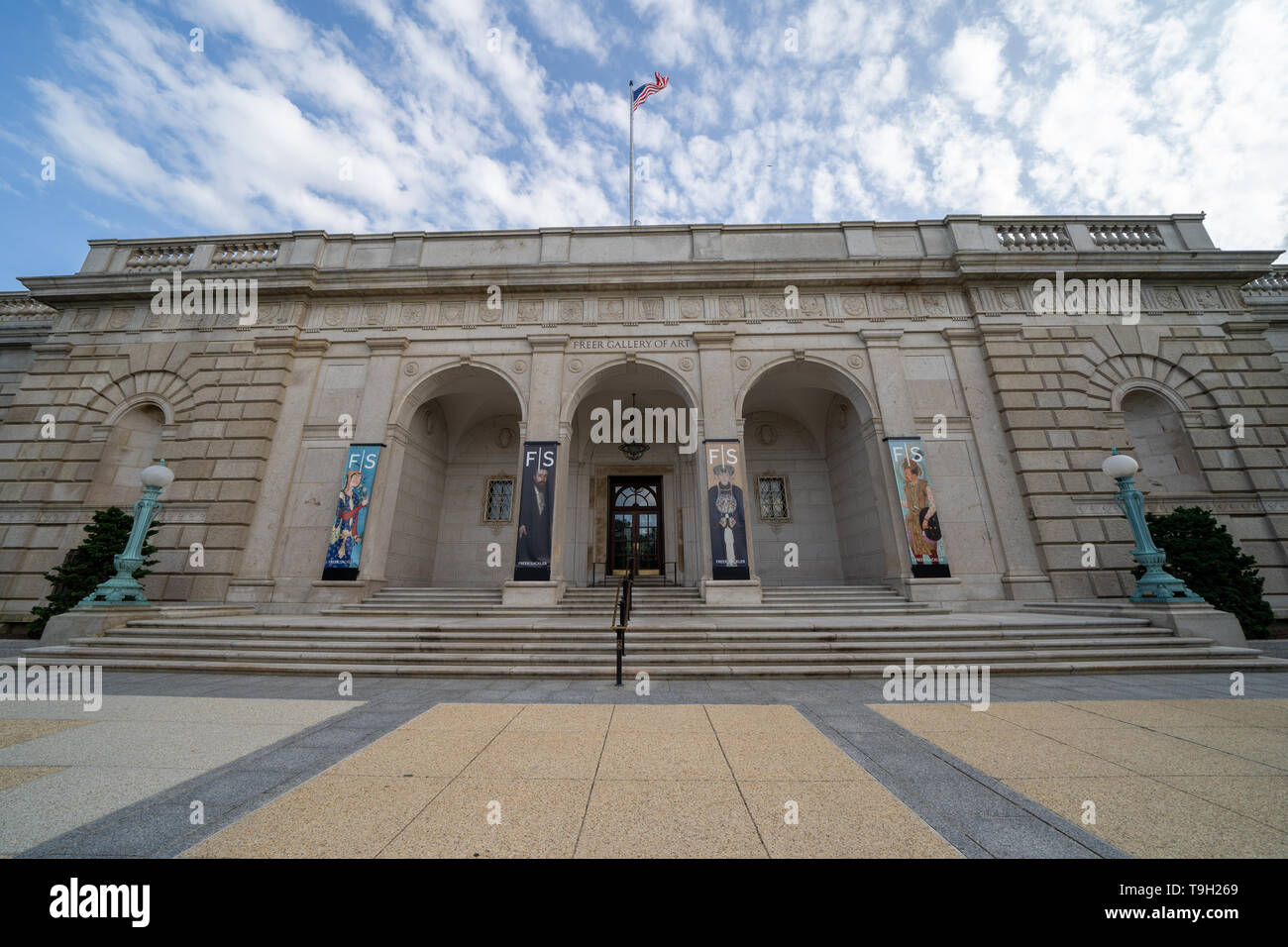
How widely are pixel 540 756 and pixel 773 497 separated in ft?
41.5

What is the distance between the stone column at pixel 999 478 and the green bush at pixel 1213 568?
5.53ft

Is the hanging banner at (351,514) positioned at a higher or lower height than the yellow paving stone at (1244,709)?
higher

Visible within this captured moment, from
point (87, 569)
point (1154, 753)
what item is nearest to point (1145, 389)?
point (1154, 753)

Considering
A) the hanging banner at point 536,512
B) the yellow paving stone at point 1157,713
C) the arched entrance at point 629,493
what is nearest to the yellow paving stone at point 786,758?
the yellow paving stone at point 1157,713

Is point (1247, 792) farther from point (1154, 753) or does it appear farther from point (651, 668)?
point (651, 668)

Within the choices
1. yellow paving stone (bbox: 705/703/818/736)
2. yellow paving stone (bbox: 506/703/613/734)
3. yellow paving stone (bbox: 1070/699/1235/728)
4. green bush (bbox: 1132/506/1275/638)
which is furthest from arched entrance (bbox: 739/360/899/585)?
yellow paving stone (bbox: 506/703/613/734)

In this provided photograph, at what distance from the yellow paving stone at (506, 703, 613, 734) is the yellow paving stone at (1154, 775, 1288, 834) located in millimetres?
3817

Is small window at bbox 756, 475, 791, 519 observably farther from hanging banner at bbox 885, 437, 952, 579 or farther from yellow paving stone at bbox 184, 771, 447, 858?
yellow paving stone at bbox 184, 771, 447, 858

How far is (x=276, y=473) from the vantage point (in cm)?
1125

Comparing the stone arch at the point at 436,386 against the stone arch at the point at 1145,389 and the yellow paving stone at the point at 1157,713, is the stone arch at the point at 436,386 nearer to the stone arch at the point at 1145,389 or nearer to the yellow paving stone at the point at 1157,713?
the yellow paving stone at the point at 1157,713

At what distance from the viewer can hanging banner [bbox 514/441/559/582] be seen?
33.7ft

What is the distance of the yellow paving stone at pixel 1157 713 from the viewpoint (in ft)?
12.8
